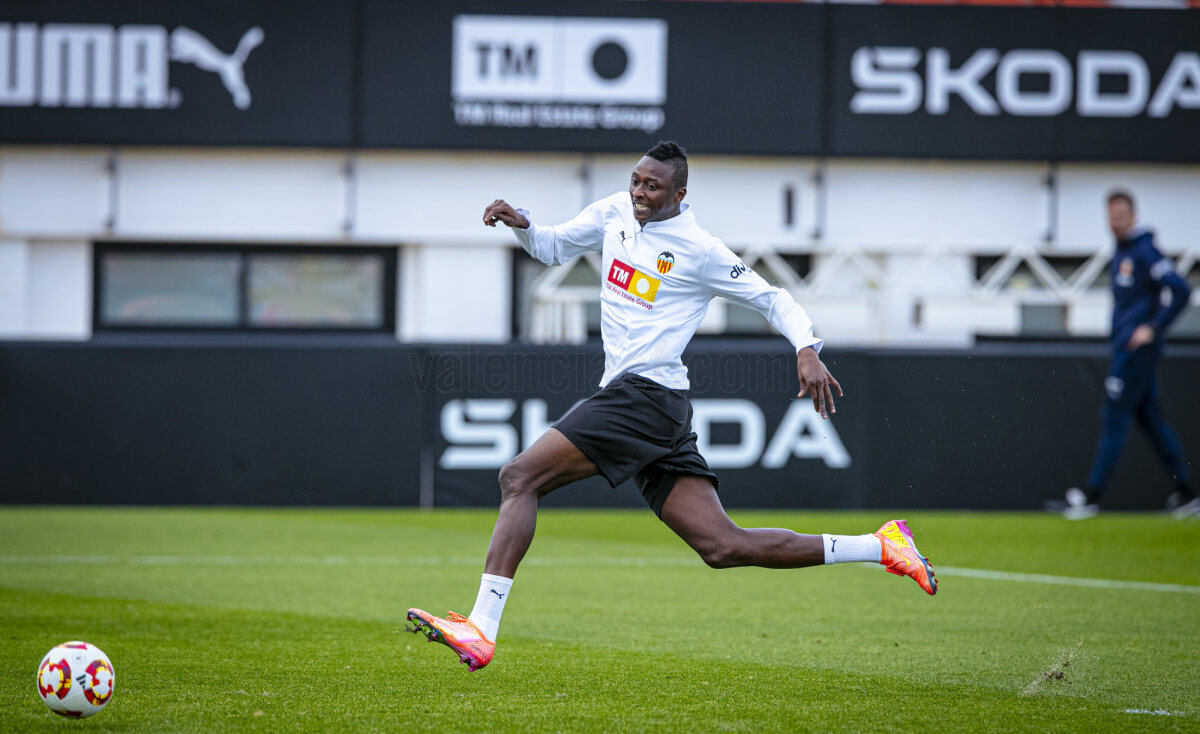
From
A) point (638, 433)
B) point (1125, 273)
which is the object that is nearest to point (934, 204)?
point (1125, 273)

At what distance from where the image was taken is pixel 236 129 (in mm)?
17438

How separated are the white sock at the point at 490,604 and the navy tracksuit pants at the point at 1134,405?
8575mm

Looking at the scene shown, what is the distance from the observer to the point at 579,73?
17.5m

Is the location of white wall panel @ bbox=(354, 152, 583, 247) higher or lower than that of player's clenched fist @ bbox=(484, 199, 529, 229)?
higher

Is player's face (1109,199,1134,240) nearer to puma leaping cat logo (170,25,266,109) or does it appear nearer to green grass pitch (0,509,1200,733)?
green grass pitch (0,509,1200,733)

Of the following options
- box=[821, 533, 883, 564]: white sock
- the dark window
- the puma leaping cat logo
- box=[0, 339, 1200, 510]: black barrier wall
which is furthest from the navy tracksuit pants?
the puma leaping cat logo

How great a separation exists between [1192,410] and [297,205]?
1096 centimetres

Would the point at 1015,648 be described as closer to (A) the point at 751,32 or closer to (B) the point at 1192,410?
(B) the point at 1192,410

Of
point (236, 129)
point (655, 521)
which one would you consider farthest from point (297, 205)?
point (655, 521)

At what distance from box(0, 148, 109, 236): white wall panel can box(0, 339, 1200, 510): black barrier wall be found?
4.58 m

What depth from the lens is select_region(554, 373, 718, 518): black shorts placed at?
18.8 feet

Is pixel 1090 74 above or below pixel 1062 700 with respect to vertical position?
above

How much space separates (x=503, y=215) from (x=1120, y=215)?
808 cm

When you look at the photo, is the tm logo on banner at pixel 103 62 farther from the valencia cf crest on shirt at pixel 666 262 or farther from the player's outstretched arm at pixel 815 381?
the player's outstretched arm at pixel 815 381
